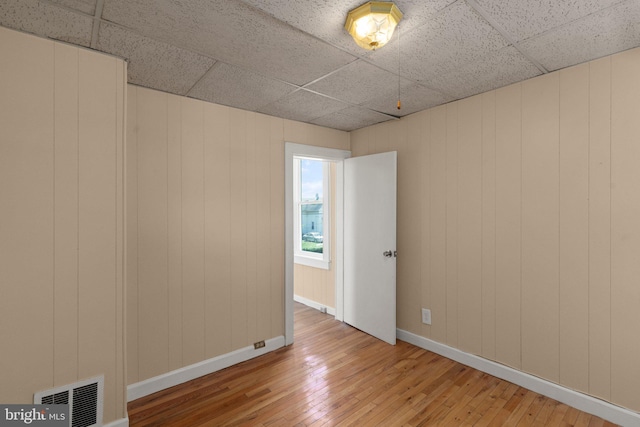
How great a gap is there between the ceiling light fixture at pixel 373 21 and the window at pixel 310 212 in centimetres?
268

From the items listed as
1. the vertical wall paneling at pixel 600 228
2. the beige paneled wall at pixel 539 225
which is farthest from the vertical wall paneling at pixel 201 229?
the vertical wall paneling at pixel 600 228

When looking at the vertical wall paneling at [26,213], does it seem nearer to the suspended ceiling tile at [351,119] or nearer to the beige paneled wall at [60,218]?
the beige paneled wall at [60,218]

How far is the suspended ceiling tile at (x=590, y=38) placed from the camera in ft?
5.09

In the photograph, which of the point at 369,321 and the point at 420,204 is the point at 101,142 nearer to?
the point at 420,204

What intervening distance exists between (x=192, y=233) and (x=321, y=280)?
7.19 ft

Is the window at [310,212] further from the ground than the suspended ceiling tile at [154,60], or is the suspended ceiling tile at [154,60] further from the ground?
the suspended ceiling tile at [154,60]

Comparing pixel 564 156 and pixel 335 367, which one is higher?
pixel 564 156

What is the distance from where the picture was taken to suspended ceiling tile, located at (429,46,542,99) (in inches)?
Result: 78.6

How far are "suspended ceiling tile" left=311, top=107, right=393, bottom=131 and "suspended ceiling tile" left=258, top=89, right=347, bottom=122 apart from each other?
110 millimetres

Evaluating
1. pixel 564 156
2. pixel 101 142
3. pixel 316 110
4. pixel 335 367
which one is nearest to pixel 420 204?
pixel 564 156

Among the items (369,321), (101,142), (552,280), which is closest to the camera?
(101,142)

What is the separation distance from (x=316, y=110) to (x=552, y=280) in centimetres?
245

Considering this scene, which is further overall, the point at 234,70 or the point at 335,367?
the point at 335,367

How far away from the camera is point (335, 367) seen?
274 cm
